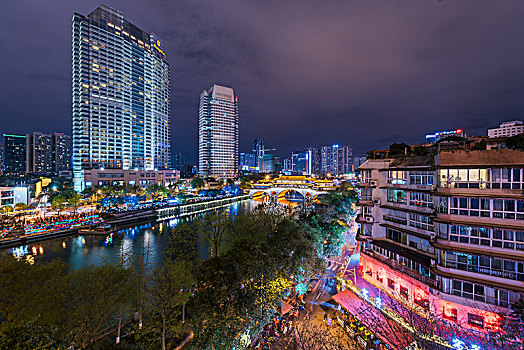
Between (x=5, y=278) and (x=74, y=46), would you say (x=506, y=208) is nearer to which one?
(x=5, y=278)

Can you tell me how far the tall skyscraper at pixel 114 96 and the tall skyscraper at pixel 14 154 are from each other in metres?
110

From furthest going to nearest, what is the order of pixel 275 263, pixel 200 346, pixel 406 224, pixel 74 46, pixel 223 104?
pixel 223 104
pixel 74 46
pixel 406 224
pixel 275 263
pixel 200 346

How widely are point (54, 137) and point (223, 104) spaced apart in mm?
127846

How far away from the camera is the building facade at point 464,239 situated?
11914mm

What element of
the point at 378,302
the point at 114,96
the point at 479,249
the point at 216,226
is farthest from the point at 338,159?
the point at 479,249

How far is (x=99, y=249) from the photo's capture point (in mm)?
35219

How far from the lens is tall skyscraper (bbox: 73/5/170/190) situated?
292ft

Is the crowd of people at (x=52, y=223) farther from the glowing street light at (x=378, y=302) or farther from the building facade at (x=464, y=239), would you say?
the building facade at (x=464, y=239)

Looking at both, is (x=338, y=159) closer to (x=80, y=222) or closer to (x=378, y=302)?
(x=80, y=222)

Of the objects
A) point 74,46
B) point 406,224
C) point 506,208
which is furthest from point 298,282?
point 74,46

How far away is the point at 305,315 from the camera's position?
644 inches

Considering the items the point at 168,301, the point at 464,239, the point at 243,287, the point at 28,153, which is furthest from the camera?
the point at 28,153

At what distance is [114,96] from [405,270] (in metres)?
117

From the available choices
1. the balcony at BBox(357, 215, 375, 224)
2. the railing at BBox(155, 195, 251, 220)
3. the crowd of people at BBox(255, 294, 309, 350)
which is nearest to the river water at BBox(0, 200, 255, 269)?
the railing at BBox(155, 195, 251, 220)
